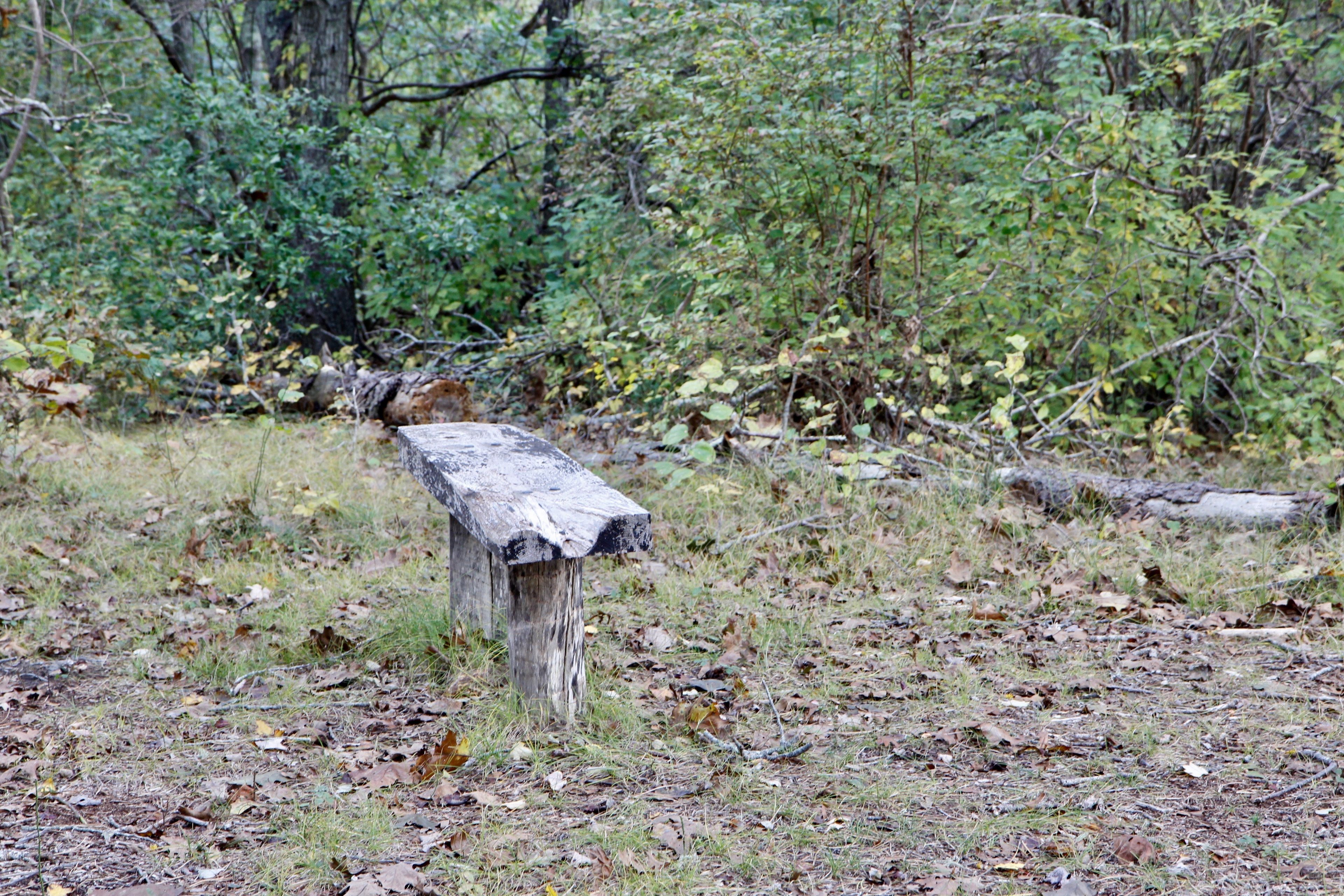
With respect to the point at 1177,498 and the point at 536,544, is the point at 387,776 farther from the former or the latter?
the point at 1177,498

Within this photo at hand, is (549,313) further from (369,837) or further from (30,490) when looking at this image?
(369,837)

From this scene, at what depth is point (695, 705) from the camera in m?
3.28

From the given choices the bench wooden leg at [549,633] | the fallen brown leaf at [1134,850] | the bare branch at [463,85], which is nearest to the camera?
the fallen brown leaf at [1134,850]

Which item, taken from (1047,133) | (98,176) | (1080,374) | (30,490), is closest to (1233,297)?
(1080,374)

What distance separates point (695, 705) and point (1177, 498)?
10.3 feet

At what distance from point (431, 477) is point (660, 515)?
1997 millimetres

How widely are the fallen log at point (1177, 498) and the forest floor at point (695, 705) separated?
144mm

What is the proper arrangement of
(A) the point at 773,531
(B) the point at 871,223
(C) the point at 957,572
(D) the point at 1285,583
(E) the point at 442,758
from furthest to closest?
(B) the point at 871,223 → (A) the point at 773,531 → (C) the point at 957,572 → (D) the point at 1285,583 → (E) the point at 442,758

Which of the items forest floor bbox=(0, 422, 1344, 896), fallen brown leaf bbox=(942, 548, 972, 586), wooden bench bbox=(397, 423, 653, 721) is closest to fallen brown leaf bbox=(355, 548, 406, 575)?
forest floor bbox=(0, 422, 1344, 896)

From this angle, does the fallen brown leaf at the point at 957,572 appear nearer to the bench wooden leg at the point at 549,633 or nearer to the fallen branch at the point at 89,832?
the bench wooden leg at the point at 549,633

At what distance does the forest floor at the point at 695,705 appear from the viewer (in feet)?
7.89

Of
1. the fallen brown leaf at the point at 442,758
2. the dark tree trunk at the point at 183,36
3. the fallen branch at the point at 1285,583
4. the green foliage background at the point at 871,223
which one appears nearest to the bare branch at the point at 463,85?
the green foliage background at the point at 871,223

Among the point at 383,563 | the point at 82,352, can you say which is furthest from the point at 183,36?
the point at 82,352

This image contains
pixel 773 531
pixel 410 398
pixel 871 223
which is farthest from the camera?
pixel 410 398
